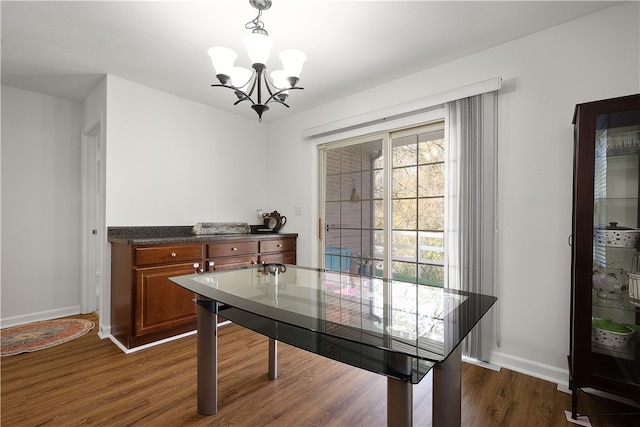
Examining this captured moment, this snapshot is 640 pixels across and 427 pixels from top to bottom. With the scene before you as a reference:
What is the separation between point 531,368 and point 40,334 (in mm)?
4219

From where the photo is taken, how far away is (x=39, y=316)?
10.6 ft

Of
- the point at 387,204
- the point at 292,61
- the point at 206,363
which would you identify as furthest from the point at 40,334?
the point at 387,204

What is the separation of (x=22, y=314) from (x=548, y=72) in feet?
17.1

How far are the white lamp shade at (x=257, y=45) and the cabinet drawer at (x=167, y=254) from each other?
1.82 m

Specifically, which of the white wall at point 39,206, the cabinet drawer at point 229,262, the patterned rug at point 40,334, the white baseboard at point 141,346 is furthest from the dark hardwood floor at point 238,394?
the white wall at point 39,206

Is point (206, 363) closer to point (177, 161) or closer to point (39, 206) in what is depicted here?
point (177, 161)

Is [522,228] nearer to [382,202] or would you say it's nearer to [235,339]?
[382,202]

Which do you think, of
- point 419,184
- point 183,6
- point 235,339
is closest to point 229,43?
point 183,6

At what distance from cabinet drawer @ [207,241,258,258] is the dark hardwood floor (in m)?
0.93

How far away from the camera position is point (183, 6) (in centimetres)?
188

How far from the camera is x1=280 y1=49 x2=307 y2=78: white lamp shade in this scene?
1.76 meters

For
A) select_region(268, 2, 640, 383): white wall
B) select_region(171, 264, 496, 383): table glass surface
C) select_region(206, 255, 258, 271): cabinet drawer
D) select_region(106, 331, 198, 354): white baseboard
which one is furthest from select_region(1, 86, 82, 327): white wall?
select_region(268, 2, 640, 383): white wall

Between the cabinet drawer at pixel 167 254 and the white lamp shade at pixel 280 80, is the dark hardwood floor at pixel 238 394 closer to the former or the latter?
the cabinet drawer at pixel 167 254

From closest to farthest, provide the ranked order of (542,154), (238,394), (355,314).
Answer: (355,314) < (238,394) < (542,154)
